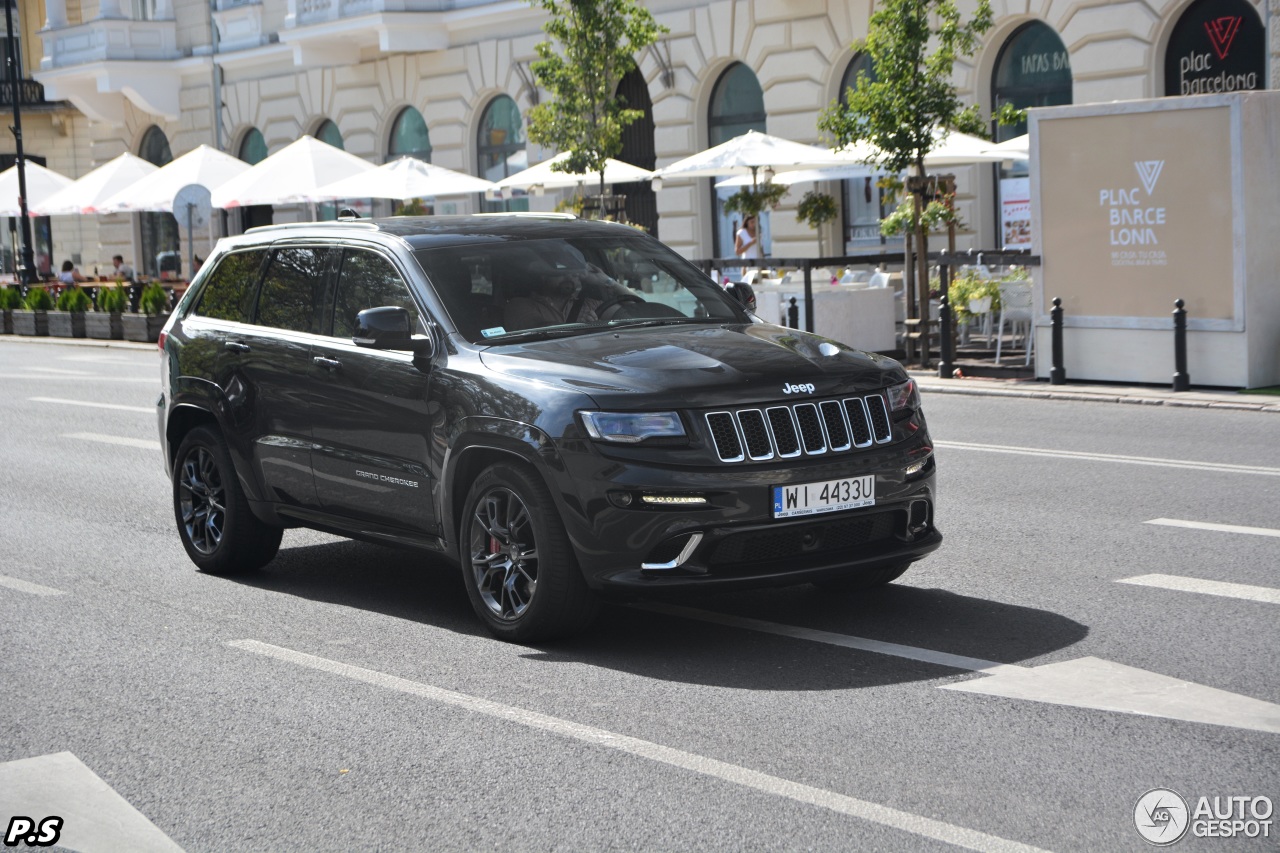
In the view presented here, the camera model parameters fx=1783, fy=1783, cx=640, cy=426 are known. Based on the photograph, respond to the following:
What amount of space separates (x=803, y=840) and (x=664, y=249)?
173 inches

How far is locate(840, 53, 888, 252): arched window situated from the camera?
28.8 m

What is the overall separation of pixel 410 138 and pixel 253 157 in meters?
6.91

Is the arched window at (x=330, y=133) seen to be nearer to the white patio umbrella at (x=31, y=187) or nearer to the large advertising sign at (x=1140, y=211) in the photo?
the white patio umbrella at (x=31, y=187)

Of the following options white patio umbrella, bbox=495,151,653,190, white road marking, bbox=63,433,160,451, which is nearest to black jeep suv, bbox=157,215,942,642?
white road marking, bbox=63,433,160,451

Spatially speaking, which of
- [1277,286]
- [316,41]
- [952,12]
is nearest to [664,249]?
[1277,286]

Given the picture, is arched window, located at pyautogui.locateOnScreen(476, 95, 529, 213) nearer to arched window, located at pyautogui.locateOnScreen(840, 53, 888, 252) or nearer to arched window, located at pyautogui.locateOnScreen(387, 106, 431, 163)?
arched window, located at pyautogui.locateOnScreen(387, 106, 431, 163)

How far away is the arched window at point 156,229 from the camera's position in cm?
4803

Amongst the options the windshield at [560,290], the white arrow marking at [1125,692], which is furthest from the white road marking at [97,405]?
the white arrow marking at [1125,692]

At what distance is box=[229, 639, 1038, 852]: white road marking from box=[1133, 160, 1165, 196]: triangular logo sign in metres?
11.6

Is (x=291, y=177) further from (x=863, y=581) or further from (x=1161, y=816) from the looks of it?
(x=1161, y=816)

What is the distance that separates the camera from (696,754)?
5637mm

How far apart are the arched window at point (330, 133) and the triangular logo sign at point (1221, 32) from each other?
899 inches

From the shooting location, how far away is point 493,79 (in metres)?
36.2

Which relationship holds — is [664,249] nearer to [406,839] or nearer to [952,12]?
[406,839]
